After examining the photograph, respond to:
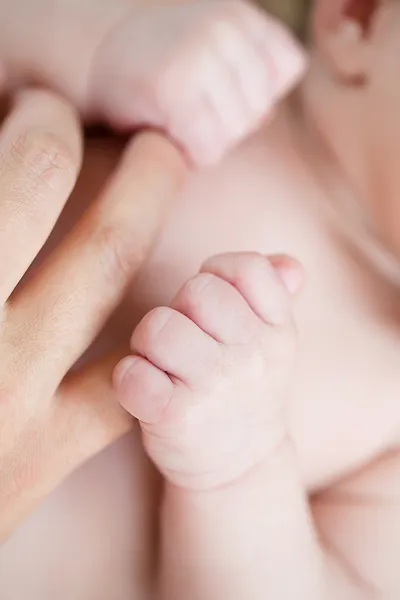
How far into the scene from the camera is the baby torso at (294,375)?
1.38 feet

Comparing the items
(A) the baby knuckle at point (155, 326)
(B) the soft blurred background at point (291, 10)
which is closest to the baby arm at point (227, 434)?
(A) the baby knuckle at point (155, 326)

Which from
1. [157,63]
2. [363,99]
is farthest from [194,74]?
[363,99]

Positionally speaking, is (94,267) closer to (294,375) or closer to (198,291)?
(198,291)

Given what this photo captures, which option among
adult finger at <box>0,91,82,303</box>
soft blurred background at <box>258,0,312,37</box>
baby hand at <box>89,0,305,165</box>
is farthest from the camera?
soft blurred background at <box>258,0,312,37</box>

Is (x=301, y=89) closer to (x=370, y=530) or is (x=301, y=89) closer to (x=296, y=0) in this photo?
(x=296, y=0)

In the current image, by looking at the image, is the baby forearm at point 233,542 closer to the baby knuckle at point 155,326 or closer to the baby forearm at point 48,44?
the baby knuckle at point 155,326

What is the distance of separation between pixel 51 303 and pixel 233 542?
0.18 m

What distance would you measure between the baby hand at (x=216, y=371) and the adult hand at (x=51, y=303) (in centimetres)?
2

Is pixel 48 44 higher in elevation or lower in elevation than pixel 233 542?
higher

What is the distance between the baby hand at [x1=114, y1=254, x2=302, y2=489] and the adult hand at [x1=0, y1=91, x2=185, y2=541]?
0.02 meters

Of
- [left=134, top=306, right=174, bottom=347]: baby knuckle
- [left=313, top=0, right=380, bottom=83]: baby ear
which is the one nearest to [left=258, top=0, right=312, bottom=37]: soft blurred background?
[left=313, top=0, right=380, bottom=83]: baby ear

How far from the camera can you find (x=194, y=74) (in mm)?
517

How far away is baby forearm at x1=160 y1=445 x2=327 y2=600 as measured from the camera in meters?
0.43

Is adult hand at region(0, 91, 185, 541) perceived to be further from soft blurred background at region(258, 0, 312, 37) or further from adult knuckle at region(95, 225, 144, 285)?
soft blurred background at region(258, 0, 312, 37)
